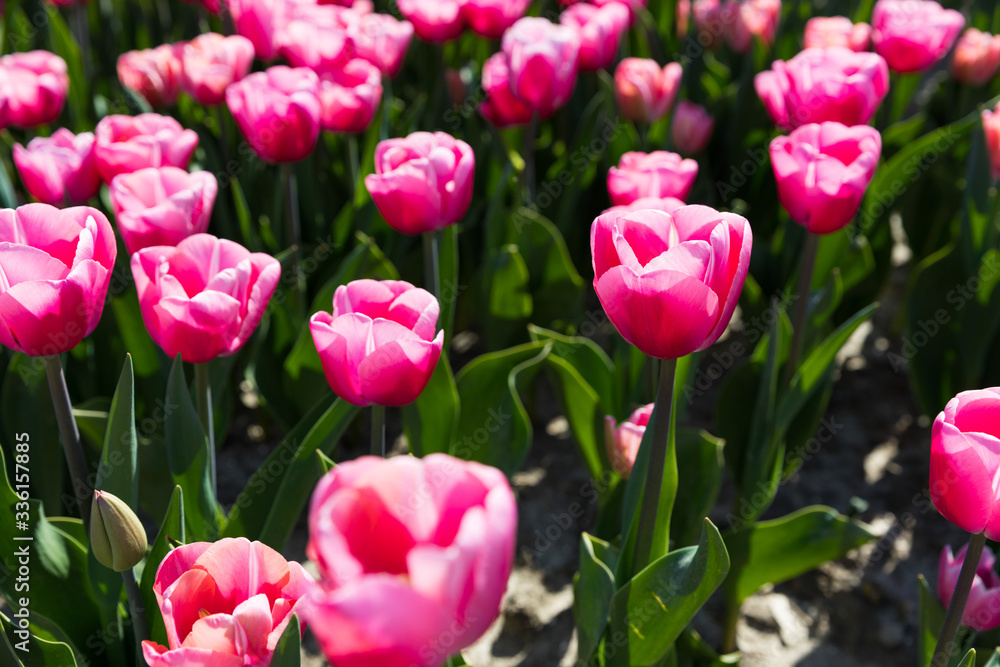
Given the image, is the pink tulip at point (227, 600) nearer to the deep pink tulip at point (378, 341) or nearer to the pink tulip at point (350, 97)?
the deep pink tulip at point (378, 341)

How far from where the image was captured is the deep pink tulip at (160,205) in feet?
4.42

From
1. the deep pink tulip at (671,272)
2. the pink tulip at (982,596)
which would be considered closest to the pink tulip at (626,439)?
the deep pink tulip at (671,272)

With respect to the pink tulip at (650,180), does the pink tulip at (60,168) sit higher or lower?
lower

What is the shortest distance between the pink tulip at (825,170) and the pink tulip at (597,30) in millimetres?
1033

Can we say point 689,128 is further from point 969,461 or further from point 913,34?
point 969,461

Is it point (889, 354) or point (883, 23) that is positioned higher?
point (883, 23)

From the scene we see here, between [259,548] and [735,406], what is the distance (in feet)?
3.96

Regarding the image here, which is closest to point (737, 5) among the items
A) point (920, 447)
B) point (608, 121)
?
point (608, 121)

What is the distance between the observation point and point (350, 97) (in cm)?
193

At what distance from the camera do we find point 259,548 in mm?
885

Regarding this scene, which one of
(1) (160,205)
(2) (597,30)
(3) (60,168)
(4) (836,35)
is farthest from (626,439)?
(4) (836,35)

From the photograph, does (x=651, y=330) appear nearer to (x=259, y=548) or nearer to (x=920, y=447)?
(x=259, y=548)

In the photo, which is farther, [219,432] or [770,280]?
[770,280]

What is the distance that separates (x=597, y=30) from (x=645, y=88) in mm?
257
